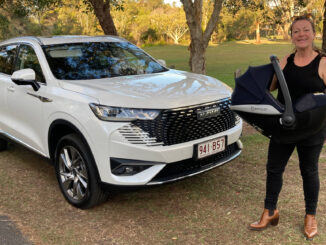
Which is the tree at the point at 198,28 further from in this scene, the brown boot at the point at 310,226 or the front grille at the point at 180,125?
the brown boot at the point at 310,226

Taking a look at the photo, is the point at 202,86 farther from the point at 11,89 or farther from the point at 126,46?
the point at 11,89

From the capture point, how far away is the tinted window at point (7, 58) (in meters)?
5.24

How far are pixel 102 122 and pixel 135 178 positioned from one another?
60 cm

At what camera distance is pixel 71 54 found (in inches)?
187

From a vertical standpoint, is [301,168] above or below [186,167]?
above

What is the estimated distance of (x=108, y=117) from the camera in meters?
3.51

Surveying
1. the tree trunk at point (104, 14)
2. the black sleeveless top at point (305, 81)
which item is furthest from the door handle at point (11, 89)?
the tree trunk at point (104, 14)

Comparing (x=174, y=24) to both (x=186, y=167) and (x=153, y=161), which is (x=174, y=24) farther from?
(x=153, y=161)

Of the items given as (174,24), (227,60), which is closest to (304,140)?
(227,60)

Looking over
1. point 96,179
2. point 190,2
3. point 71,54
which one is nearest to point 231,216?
point 96,179

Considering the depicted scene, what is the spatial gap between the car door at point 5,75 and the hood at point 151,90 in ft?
4.75

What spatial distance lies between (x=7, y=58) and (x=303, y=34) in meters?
4.07

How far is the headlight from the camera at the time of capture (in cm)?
352

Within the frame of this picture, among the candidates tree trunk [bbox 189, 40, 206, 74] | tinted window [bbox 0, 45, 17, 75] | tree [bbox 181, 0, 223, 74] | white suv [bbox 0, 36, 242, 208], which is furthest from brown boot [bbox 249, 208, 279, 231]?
tree trunk [bbox 189, 40, 206, 74]
